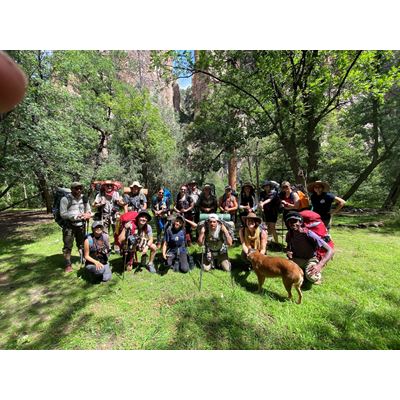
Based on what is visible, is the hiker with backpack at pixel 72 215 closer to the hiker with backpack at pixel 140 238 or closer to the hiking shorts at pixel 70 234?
the hiking shorts at pixel 70 234

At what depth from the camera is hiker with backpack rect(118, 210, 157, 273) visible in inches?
226

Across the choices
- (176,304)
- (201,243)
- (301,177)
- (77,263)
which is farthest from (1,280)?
(301,177)

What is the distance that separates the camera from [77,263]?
Result: 6281mm

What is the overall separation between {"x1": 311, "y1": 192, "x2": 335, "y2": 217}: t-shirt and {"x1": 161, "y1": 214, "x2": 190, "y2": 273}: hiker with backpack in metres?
3.54

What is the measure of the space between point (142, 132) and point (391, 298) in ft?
67.7

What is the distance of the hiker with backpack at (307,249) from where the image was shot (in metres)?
4.61

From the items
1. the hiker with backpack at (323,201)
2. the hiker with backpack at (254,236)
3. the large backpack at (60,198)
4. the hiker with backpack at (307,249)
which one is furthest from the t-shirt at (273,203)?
the large backpack at (60,198)

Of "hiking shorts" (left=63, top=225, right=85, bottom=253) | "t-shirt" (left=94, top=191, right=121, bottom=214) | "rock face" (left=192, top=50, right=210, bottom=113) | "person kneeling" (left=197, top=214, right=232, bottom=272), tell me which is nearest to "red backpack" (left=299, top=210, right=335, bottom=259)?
"person kneeling" (left=197, top=214, right=232, bottom=272)

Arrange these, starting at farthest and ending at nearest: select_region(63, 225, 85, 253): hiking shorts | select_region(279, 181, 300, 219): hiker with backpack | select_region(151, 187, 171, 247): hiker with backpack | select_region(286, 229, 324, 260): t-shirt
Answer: select_region(151, 187, 171, 247): hiker with backpack → select_region(279, 181, 300, 219): hiker with backpack → select_region(63, 225, 85, 253): hiking shorts → select_region(286, 229, 324, 260): t-shirt

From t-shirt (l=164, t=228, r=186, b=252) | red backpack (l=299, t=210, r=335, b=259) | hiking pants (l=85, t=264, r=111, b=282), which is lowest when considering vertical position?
hiking pants (l=85, t=264, r=111, b=282)

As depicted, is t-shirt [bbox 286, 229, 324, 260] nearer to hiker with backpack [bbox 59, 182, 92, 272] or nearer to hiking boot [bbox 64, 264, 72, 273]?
hiker with backpack [bbox 59, 182, 92, 272]

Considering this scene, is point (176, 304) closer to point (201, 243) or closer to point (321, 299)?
point (201, 243)

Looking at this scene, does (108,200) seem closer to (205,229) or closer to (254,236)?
(205,229)

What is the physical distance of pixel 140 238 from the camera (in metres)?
5.85
